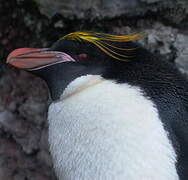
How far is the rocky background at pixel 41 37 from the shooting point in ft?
4.50

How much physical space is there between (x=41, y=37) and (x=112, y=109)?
65 cm

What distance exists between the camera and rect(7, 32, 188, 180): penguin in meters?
0.87

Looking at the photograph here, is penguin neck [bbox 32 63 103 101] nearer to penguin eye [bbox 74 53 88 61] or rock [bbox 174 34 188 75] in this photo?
penguin eye [bbox 74 53 88 61]

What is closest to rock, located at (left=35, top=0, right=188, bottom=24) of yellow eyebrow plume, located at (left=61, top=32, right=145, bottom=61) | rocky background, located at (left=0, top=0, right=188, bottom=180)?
rocky background, located at (left=0, top=0, right=188, bottom=180)

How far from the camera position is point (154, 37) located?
4.60 feet

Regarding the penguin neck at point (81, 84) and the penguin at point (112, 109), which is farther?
the penguin neck at point (81, 84)

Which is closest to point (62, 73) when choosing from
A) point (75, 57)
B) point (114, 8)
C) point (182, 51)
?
point (75, 57)

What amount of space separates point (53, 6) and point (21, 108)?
0.41m

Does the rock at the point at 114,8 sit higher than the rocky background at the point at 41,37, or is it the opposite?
the rock at the point at 114,8

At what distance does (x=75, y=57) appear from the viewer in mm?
990

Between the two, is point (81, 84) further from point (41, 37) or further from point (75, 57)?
point (41, 37)

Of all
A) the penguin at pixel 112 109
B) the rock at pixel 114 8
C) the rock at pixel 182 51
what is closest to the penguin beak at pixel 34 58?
the penguin at pixel 112 109

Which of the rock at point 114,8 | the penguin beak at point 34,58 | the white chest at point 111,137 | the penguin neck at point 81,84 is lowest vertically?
the white chest at point 111,137

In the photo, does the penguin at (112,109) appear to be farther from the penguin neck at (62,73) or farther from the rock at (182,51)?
the rock at (182,51)
